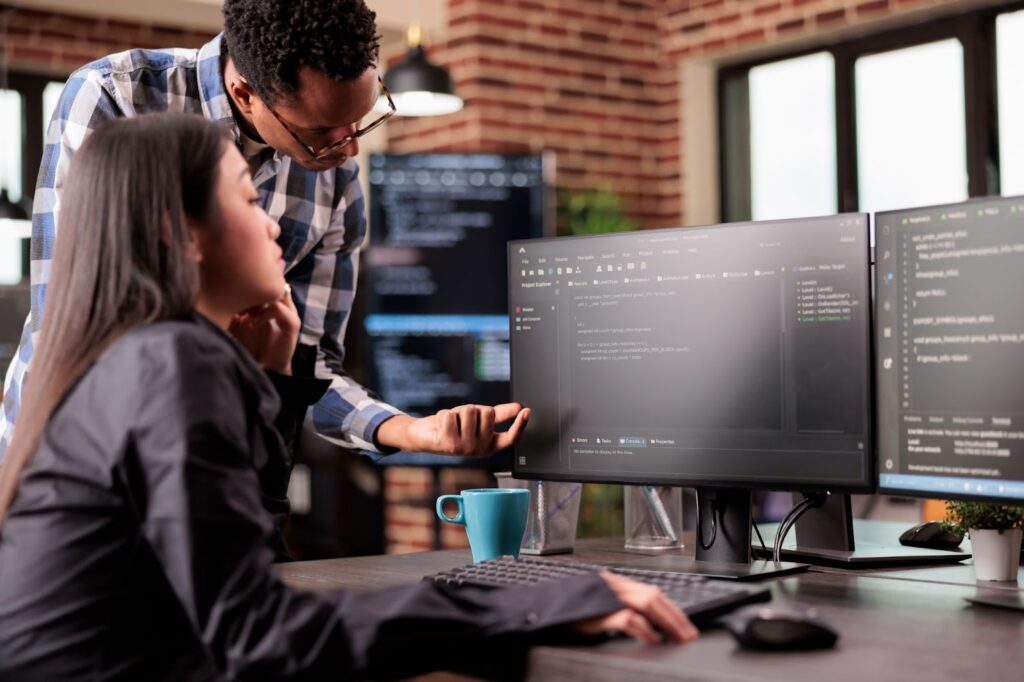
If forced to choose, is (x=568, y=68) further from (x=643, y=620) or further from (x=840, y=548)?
(x=643, y=620)

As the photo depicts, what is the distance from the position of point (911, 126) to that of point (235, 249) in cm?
412

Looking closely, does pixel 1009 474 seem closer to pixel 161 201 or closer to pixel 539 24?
pixel 161 201

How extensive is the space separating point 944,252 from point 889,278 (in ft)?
0.24

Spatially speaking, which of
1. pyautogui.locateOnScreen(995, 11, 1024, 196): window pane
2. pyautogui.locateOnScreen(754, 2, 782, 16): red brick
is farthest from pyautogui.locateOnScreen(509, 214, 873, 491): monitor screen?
pyautogui.locateOnScreen(754, 2, 782, 16): red brick

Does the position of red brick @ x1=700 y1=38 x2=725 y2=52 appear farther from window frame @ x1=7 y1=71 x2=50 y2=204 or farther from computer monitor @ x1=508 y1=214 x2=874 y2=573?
computer monitor @ x1=508 y1=214 x2=874 y2=573

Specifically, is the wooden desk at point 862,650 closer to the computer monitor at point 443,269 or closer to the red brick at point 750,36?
the computer monitor at point 443,269

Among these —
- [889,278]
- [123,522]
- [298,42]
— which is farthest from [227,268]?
[889,278]

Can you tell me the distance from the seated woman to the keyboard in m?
0.06

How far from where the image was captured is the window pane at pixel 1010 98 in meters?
4.57

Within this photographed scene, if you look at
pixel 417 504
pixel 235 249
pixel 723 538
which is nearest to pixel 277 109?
pixel 235 249

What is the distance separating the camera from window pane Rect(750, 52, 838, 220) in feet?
16.8

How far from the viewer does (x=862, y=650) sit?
108 cm

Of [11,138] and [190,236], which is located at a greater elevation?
[11,138]

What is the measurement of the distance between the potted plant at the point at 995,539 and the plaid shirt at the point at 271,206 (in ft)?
2.66
